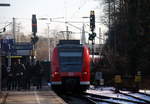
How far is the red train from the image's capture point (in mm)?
28719

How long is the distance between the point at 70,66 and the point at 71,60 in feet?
1.13

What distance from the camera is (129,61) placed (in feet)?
157

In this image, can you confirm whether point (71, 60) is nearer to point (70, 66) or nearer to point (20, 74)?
point (70, 66)

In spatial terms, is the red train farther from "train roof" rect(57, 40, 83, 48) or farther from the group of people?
the group of people

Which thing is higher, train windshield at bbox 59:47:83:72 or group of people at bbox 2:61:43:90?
train windshield at bbox 59:47:83:72

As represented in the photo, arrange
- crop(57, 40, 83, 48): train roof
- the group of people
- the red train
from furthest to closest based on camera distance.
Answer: crop(57, 40, 83, 48): train roof < the red train < the group of people

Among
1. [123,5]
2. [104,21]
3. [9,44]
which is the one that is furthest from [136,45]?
[9,44]

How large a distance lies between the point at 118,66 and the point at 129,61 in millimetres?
1801

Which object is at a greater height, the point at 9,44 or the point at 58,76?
the point at 9,44

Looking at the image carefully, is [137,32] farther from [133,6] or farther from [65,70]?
[65,70]

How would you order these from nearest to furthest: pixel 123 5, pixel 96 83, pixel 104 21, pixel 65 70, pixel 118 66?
pixel 65 70 → pixel 96 83 → pixel 118 66 → pixel 123 5 → pixel 104 21

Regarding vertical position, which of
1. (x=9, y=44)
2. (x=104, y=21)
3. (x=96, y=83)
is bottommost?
(x=96, y=83)

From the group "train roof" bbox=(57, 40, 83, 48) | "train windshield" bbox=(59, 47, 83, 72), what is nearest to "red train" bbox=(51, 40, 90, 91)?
"train windshield" bbox=(59, 47, 83, 72)

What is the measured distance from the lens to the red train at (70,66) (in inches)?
1131
